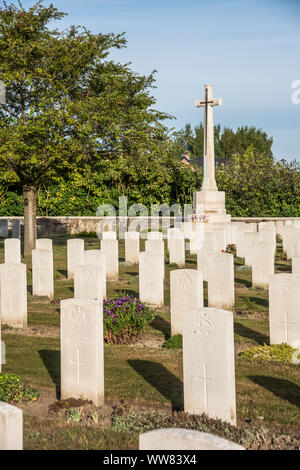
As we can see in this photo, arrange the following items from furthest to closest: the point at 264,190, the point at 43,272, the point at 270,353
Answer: the point at 264,190, the point at 43,272, the point at 270,353

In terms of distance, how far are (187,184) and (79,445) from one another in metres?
26.2

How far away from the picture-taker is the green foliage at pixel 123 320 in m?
8.45

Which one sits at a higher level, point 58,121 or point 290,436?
point 58,121

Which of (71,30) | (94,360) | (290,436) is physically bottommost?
(290,436)

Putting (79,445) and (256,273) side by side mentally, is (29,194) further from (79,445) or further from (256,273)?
(79,445)

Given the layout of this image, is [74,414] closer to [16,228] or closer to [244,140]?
[16,228]

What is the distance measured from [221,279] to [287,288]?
233 cm

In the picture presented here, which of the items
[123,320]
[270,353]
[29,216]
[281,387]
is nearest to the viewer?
[281,387]

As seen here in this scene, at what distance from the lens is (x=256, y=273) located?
41.4 feet

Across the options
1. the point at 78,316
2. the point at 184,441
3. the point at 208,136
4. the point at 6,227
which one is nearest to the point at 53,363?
the point at 78,316

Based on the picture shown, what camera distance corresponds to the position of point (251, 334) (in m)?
8.77

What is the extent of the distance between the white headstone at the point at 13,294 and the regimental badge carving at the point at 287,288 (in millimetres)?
3941

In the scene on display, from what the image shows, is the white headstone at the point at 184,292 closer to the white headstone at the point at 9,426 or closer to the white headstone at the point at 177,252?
the white headstone at the point at 9,426

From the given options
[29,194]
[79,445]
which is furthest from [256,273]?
[29,194]
